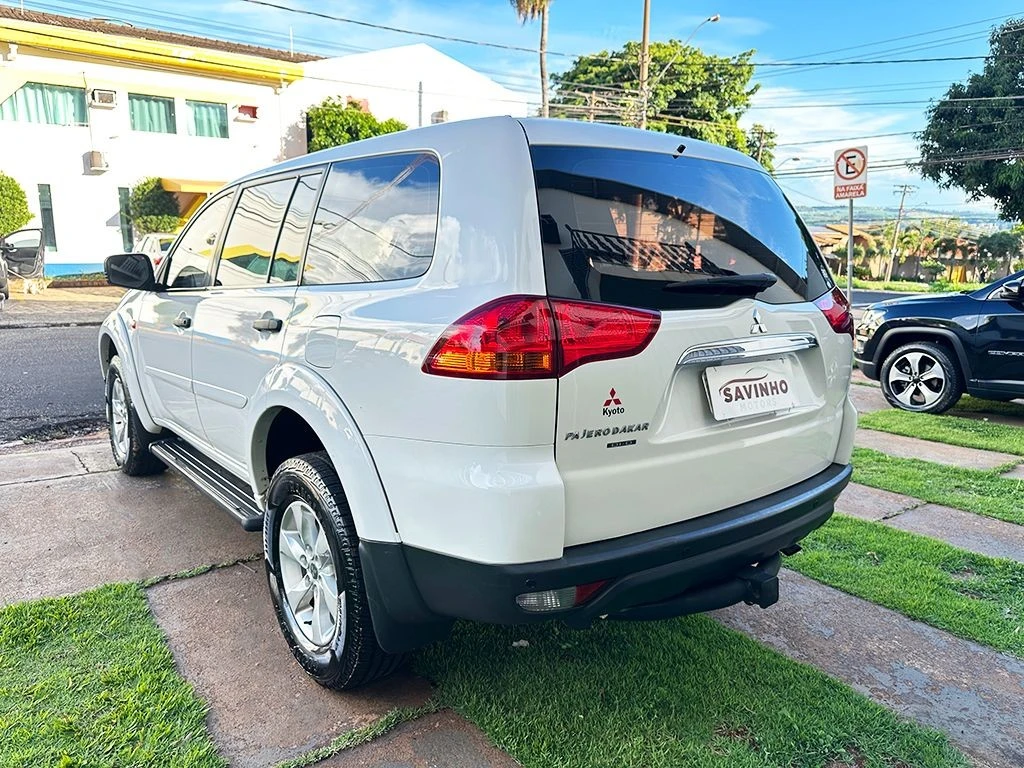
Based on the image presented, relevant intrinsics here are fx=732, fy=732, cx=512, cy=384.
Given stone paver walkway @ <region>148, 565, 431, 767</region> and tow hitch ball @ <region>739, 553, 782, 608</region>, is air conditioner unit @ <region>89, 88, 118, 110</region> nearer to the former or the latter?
stone paver walkway @ <region>148, 565, 431, 767</region>

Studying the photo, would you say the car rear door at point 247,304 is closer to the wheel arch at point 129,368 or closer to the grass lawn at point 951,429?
the wheel arch at point 129,368

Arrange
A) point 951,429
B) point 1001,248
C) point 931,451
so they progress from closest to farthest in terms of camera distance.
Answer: point 931,451, point 951,429, point 1001,248

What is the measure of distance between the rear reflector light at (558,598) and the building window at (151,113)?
23661 millimetres

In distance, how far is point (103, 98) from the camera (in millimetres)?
20281

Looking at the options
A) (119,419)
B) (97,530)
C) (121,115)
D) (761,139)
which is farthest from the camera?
(761,139)

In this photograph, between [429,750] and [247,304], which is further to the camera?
[247,304]

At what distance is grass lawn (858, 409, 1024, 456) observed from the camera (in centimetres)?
571

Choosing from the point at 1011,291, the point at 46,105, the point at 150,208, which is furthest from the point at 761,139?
the point at 1011,291

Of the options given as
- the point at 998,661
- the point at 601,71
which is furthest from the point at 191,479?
the point at 601,71

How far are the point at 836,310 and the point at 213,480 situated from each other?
2781 millimetres

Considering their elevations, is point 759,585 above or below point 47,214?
below

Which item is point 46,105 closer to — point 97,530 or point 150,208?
point 150,208

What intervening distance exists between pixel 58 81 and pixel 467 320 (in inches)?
915

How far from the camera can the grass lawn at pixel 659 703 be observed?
2.18 m
